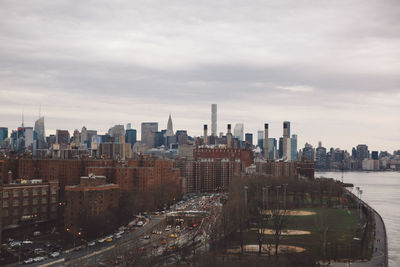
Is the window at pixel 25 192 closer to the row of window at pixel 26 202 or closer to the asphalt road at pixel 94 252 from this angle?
the row of window at pixel 26 202

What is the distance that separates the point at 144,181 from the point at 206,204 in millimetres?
12399

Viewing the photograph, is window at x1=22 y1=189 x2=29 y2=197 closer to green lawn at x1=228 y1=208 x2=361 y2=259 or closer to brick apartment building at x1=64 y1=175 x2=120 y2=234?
brick apartment building at x1=64 y1=175 x2=120 y2=234

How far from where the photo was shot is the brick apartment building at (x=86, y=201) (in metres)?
55.1

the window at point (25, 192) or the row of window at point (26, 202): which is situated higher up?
the window at point (25, 192)

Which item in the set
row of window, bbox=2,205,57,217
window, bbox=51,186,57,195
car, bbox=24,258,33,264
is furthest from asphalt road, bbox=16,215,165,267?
window, bbox=51,186,57,195

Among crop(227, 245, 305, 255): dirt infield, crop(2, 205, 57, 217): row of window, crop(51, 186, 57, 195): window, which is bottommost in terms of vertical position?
crop(227, 245, 305, 255): dirt infield

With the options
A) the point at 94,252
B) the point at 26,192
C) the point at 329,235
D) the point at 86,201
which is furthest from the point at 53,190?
the point at 329,235

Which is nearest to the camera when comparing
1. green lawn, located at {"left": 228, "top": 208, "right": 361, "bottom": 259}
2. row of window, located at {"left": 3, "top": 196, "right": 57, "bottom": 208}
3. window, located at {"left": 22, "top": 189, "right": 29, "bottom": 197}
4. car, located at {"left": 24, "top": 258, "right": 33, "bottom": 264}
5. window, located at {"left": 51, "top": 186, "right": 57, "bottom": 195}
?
car, located at {"left": 24, "top": 258, "right": 33, "bottom": 264}

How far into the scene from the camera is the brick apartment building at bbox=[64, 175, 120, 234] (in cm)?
5509

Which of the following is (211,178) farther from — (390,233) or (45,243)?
(45,243)

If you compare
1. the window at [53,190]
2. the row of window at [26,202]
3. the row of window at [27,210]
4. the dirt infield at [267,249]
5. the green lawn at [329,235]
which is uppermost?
the window at [53,190]

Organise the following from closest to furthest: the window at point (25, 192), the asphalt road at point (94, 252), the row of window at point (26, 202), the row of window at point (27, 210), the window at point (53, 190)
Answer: the asphalt road at point (94, 252)
the row of window at point (27, 210)
the row of window at point (26, 202)
the window at point (25, 192)
the window at point (53, 190)

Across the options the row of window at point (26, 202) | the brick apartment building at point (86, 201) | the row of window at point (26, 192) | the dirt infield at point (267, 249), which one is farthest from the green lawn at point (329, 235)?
the row of window at point (26, 192)

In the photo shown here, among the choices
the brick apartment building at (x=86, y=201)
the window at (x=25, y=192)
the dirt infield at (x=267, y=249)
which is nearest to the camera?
the dirt infield at (x=267, y=249)
